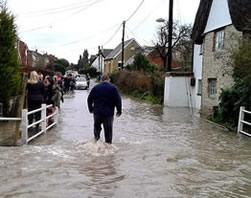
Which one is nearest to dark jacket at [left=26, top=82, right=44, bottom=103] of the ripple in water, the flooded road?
the flooded road

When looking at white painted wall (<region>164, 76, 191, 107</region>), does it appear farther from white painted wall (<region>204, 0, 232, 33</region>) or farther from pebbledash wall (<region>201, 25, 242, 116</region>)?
white painted wall (<region>204, 0, 232, 33</region>)

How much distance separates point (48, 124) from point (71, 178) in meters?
7.68

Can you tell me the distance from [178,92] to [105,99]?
61.8ft

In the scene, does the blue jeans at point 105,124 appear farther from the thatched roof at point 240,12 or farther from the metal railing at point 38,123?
the thatched roof at point 240,12

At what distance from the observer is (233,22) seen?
21984 millimetres

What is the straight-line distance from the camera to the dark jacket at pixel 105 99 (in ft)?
38.1

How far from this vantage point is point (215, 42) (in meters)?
25.6

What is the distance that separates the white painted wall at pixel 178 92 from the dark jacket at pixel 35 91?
1619 cm

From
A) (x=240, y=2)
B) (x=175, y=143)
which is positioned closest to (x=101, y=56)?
(x=240, y=2)

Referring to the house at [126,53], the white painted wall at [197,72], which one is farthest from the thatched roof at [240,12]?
the house at [126,53]

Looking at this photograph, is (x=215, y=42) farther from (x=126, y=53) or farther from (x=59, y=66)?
(x=126, y=53)

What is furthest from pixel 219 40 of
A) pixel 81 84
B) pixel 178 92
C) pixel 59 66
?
pixel 59 66

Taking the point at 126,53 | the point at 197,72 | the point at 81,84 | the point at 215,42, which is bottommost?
the point at 81,84

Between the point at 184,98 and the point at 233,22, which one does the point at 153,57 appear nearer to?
the point at 184,98
